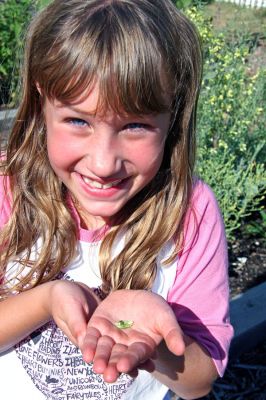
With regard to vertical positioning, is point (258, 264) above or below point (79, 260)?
below

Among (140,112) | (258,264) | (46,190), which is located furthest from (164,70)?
(258,264)

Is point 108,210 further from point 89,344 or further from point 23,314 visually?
point 89,344

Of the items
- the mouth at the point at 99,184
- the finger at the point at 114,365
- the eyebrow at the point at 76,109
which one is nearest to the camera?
the finger at the point at 114,365

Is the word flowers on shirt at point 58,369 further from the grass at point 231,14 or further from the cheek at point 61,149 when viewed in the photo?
the grass at point 231,14

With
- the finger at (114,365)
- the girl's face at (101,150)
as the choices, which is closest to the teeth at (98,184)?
the girl's face at (101,150)

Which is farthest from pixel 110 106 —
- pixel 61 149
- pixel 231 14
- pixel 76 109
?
pixel 231 14

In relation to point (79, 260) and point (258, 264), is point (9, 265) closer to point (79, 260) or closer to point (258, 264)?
point (79, 260)
